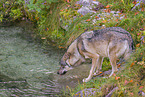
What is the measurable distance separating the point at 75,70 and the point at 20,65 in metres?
2.20

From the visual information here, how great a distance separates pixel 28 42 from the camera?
1080cm

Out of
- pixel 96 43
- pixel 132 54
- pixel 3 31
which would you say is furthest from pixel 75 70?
pixel 3 31

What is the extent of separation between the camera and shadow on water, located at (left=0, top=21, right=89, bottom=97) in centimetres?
679

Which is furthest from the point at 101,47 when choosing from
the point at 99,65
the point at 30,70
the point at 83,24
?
the point at 83,24

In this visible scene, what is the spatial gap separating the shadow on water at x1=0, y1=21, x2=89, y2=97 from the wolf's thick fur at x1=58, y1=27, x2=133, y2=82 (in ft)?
2.34

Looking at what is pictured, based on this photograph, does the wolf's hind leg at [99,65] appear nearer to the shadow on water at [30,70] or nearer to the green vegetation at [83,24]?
the shadow on water at [30,70]

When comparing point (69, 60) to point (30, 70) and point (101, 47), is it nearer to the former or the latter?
point (101, 47)

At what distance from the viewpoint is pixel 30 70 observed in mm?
8133

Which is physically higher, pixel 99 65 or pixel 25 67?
pixel 99 65

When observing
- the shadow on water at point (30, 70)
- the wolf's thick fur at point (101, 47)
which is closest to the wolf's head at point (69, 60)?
the wolf's thick fur at point (101, 47)

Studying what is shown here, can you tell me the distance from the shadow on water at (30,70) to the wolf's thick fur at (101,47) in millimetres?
713

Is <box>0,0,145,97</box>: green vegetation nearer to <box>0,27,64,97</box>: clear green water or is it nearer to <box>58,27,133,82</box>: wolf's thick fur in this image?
<box>58,27,133,82</box>: wolf's thick fur

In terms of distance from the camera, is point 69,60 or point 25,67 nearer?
point 69,60

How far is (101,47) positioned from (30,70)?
10.2ft
